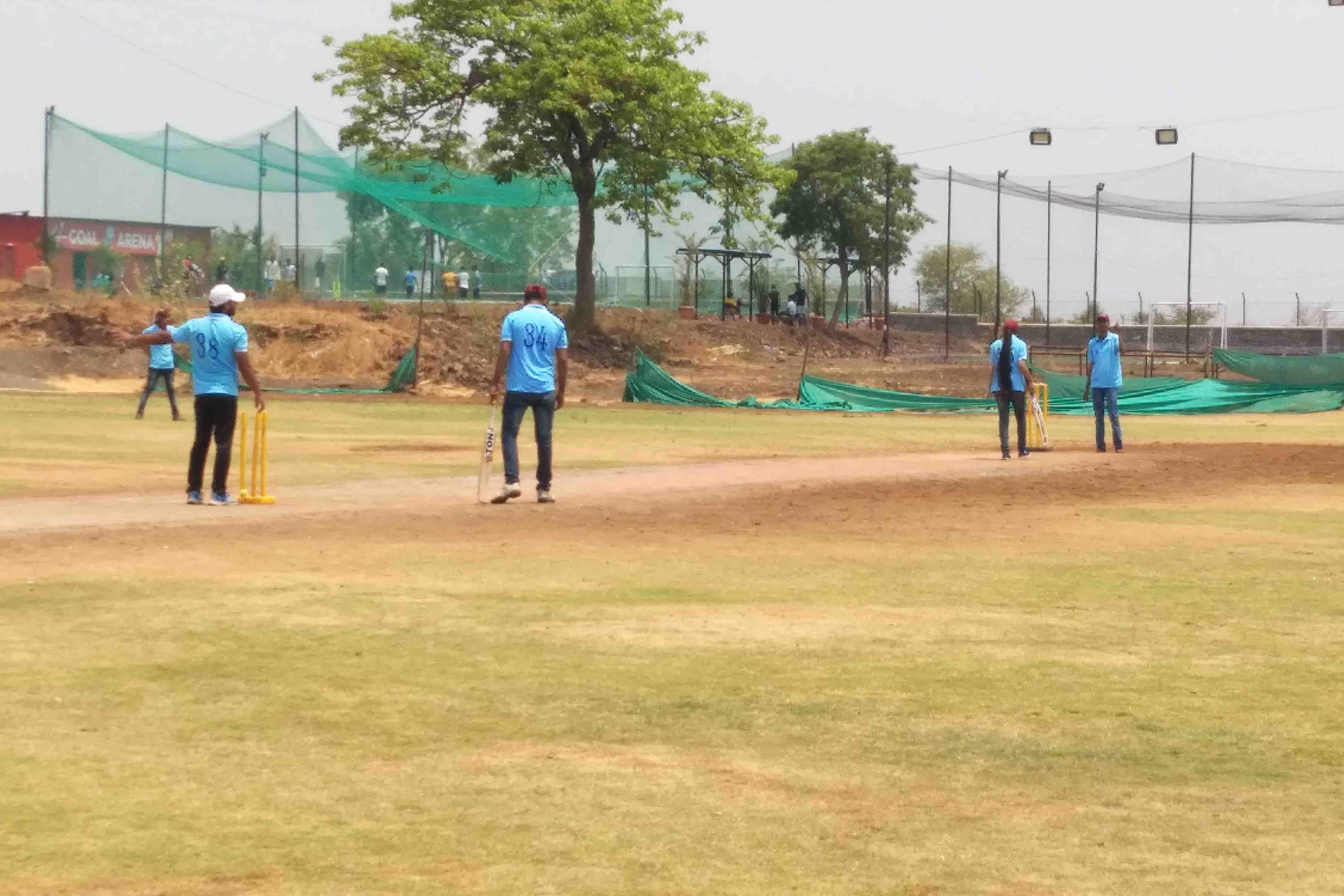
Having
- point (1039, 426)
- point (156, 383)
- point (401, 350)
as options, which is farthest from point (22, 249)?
point (1039, 426)

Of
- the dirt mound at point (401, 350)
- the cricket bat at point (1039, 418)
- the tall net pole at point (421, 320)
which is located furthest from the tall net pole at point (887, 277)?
the cricket bat at point (1039, 418)

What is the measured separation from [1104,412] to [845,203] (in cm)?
5144

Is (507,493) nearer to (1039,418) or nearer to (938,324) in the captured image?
(1039,418)

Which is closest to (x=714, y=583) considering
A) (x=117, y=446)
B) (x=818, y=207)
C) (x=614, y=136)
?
(x=117, y=446)

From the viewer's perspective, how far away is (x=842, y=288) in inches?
2741

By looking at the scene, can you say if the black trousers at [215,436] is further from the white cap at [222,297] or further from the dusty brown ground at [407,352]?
the dusty brown ground at [407,352]

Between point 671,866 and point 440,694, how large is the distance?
289cm

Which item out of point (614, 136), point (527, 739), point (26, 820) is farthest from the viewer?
point (614, 136)

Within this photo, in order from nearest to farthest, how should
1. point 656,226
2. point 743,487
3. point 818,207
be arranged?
point 743,487
point 656,226
point 818,207

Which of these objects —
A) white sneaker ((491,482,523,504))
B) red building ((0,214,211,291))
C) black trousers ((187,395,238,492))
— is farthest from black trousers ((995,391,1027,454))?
red building ((0,214,211,291))

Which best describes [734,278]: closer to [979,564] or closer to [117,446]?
[117,446]

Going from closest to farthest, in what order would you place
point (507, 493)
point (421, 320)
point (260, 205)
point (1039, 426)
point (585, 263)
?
point (507, 493), point (1039, 426), point (421, 320), point (260, 205), point (585, 263)

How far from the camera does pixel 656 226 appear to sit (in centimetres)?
6316

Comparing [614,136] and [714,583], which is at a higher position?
[614,136]
